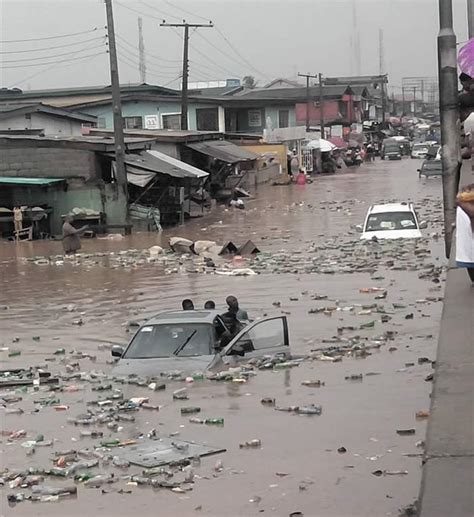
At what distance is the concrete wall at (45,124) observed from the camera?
4384 centimetres

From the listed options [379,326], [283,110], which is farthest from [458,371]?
[283,110]

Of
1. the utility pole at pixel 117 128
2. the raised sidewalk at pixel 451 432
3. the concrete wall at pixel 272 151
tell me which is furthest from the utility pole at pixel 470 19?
the concrete wall at pixel 272 151

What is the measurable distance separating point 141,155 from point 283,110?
4233 centimetres

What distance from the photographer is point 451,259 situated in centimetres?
1129

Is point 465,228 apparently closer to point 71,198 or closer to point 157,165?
point 71,198

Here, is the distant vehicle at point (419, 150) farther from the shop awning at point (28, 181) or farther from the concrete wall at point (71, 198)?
the shop awning at point (28, 181)

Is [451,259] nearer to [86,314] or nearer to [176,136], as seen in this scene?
[86,314]

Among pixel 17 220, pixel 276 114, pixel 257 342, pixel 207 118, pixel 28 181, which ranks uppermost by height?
pixel 276 114

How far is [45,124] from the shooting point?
45.5m

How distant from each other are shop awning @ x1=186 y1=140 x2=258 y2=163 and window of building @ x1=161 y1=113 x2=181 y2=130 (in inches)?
636

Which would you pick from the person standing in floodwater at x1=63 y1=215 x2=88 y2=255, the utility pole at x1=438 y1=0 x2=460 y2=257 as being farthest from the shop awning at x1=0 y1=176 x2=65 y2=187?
the utility pole at x1=438 y1=0 x2=460 y2=257

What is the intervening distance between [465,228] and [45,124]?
38.3 m

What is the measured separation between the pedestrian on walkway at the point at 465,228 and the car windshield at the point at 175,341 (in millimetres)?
4926

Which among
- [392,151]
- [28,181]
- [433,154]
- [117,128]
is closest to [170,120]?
[433,154]
